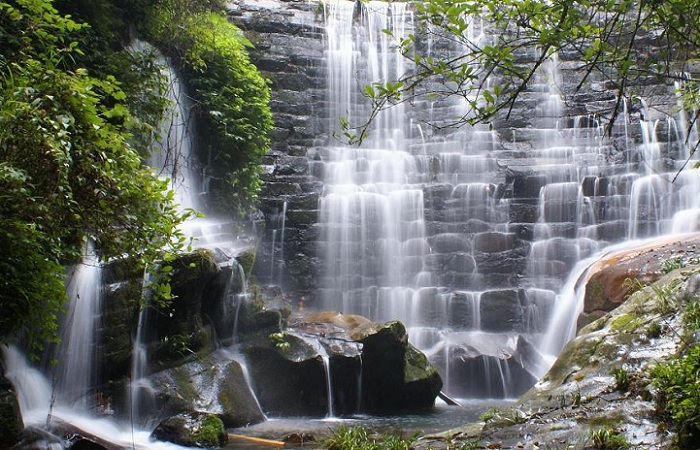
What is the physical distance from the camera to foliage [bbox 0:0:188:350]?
5.28m

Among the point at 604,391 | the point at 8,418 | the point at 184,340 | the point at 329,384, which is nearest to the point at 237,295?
the point at 184,340

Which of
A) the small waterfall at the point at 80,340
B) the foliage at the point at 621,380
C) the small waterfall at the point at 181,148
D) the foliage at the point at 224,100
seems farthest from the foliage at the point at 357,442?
the foliage at the point at 224,100

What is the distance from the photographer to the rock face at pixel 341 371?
9906 mm

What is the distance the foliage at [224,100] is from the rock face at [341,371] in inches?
165

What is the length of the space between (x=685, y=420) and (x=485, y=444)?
69.9 inches

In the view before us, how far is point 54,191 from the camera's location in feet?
17.9

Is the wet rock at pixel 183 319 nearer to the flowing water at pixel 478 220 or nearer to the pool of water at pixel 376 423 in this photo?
the pool of water at pixel 376 423

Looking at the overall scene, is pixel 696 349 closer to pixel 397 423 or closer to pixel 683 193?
pixel 397 423

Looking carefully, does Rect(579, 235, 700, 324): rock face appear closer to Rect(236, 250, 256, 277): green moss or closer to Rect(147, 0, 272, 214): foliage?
Rect(236, 250, 256, 277): green moss

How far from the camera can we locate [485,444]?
559 centimetres

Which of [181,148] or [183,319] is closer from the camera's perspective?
[183,319]

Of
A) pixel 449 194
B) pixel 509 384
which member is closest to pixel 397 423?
pixel 509 384

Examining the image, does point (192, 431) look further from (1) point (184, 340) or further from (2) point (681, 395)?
(2) point (681, 395)

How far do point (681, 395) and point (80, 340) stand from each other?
676 cm
